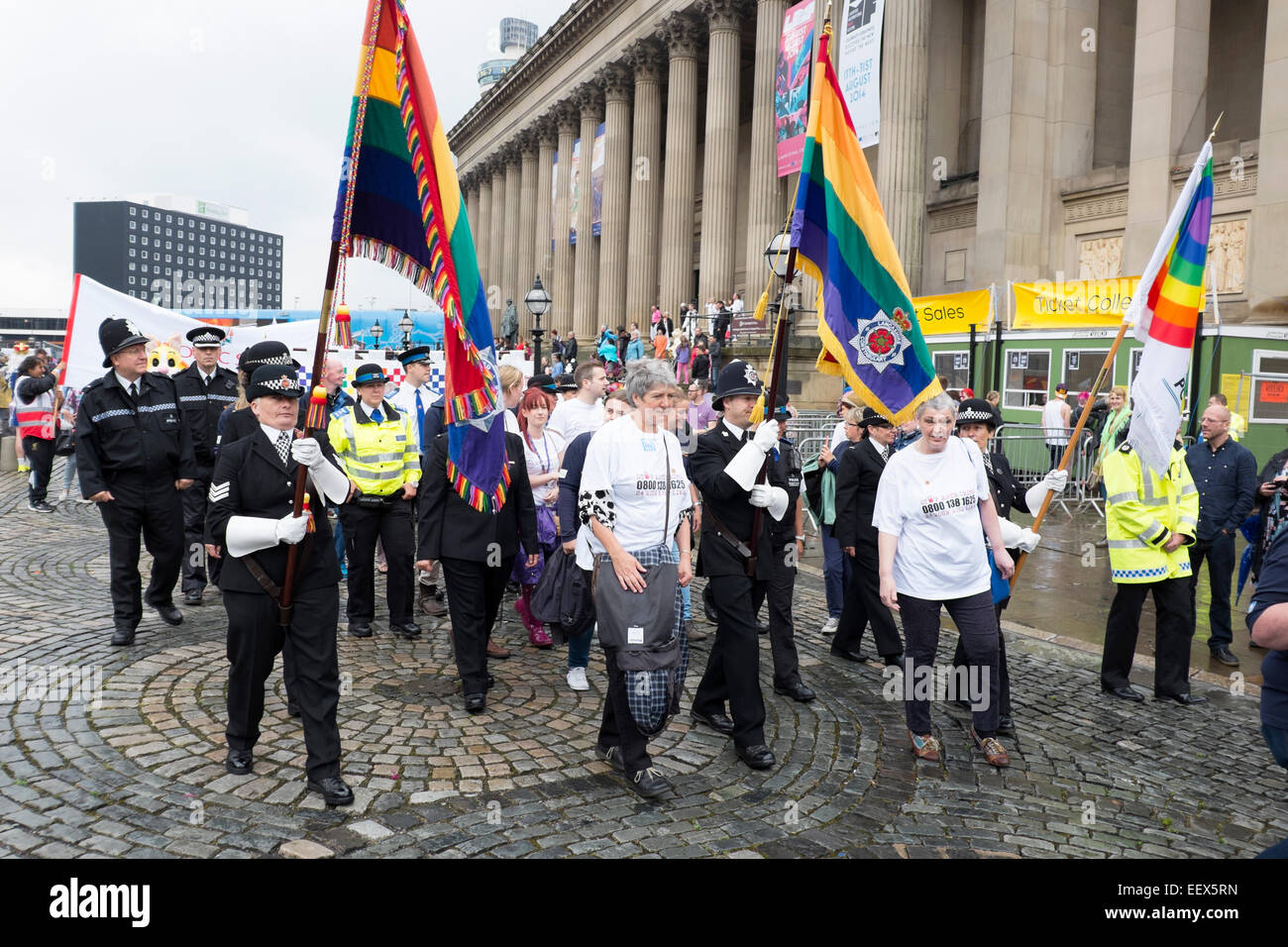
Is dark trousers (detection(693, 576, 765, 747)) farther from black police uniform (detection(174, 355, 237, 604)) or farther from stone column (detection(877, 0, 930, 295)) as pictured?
stone column (detection(877, 0, 930, 295))

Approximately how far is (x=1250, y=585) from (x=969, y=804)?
770 cm

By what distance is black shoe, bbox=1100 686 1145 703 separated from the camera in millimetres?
6309

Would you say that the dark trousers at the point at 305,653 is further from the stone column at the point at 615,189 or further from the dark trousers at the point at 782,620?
the stone column at the point at 615,189

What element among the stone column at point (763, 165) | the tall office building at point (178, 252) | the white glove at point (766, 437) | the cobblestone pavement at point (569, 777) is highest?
the tall office building at point (178, 252)

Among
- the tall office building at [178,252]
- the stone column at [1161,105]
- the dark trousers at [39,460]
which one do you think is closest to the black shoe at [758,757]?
the dark trousers at [39,460]

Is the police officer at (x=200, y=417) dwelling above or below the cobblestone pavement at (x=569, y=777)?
above

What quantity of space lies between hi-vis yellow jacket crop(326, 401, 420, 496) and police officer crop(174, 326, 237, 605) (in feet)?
5.36

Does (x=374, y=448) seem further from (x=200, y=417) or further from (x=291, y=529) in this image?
(x=291, y=529)

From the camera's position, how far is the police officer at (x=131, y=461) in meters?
6.75

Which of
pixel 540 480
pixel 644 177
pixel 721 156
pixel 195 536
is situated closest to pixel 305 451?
pixel 540 480

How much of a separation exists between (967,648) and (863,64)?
70.9 feet

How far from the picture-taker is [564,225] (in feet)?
155

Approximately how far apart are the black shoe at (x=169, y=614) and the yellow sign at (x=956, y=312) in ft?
49.9

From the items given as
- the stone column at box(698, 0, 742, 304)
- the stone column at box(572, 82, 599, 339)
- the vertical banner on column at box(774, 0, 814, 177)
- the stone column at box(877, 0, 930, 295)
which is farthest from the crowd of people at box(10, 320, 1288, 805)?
the stone column at box(572, 82, 599, 339)
